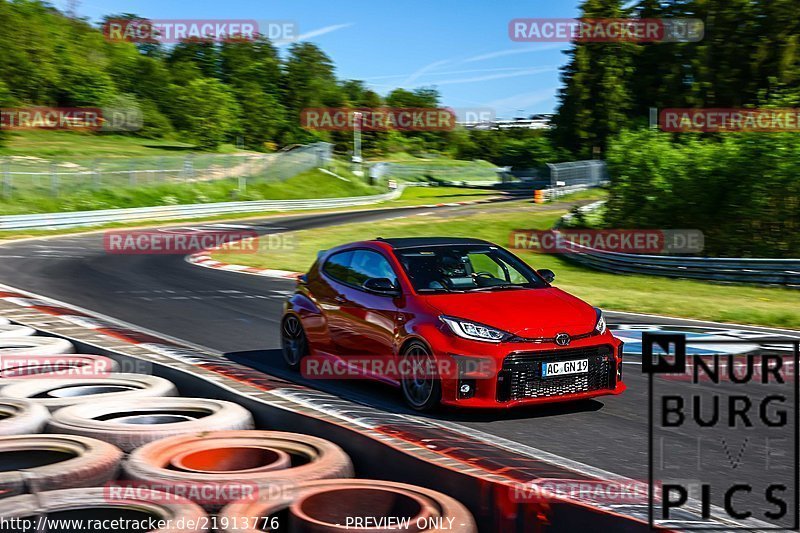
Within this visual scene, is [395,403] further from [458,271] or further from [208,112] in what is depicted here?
[208,112]

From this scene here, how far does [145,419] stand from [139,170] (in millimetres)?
46239

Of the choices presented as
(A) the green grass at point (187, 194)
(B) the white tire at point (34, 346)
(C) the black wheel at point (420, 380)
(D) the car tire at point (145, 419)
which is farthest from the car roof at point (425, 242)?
(A) the green grass at point (187, 194)

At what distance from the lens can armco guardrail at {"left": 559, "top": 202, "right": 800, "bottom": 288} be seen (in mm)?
22819

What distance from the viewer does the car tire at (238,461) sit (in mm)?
5043

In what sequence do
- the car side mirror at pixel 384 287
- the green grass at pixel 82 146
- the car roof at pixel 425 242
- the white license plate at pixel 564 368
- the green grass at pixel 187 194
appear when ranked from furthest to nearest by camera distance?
the green grass at pixel 82 146
the green grass at pixel 187 194
the car roof at pixel 425 242
the car side mirror at pixel 384 287
the white license plate at pixel 564 368

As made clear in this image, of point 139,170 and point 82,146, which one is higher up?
point 82,146

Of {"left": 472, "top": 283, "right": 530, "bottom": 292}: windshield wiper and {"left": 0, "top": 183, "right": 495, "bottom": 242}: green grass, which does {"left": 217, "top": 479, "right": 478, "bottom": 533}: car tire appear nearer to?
{"left": 472, "top": 283, "right": 530, "bottom": 292}: windshield wiper

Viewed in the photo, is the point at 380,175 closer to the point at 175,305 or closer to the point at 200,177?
the point at 200,177

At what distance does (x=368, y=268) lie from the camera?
9641 millimetres

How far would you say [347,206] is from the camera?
6141cm

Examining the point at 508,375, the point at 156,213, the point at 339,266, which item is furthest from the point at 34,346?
the point at 156,213

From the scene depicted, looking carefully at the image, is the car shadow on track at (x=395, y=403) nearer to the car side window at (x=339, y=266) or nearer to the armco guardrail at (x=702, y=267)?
the car side window at (x=339, y=266)

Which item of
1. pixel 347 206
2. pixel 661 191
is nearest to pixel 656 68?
pixel 347 206

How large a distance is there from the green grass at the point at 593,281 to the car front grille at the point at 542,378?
832 centimetres
